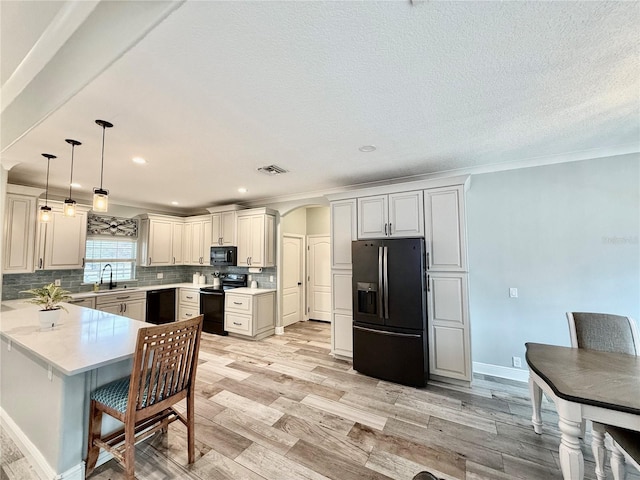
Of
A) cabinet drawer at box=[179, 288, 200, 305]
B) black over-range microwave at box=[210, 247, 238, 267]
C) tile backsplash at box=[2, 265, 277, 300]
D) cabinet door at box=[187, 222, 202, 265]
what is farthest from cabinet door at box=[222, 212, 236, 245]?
cabinet drawer at box=[179, 288, 200, 305]

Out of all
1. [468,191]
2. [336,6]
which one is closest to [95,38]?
[336,6]

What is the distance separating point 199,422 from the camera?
Answer: 96.3 inches

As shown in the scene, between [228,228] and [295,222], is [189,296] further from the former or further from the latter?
[295,222]

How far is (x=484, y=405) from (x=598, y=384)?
1.50 m

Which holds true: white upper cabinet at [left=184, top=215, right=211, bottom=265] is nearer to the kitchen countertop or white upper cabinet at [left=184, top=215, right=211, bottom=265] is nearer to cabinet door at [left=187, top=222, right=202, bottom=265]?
cabinet door at [left=187, top=222, right=202, bottom=265]

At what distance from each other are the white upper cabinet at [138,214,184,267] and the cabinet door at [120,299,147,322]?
2.73 feet

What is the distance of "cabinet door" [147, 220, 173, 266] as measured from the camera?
5.56 metres

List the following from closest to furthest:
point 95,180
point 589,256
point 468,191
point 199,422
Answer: point 199,422
point 589,256
point 468,191
point 95,180

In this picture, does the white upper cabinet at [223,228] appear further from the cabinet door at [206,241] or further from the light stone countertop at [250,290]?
the light stone countertop at [250,290]

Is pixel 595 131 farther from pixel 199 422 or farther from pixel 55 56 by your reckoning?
pixel 199 422

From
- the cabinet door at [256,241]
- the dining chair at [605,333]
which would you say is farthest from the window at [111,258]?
the dining chair at [605,333]

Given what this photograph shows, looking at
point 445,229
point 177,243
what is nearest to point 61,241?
point 177,243

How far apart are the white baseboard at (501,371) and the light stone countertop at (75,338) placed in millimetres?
3888

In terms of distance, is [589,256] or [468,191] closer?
[589,256]
